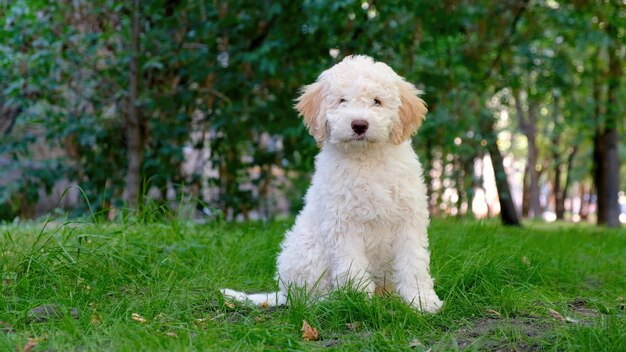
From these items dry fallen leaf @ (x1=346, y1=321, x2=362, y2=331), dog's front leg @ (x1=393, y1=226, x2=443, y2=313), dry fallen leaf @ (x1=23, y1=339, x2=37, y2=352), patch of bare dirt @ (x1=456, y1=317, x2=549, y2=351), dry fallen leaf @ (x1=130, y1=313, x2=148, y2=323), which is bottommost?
dry fallen leaf @ (x1=23, y1=339, x2=37, y2=352)

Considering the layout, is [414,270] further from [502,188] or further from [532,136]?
[532,136]

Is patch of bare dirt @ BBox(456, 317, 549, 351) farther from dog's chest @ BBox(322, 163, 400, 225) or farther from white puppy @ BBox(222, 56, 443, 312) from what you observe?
dog's chest @ BBox(322, 163, 400, 225)

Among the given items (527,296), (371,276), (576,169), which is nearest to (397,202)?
(371,276)

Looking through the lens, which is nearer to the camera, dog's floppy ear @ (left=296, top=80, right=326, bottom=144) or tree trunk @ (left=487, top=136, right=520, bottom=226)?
dog's floppy ear @ (left=296, top=80, right=326, bottom=144)

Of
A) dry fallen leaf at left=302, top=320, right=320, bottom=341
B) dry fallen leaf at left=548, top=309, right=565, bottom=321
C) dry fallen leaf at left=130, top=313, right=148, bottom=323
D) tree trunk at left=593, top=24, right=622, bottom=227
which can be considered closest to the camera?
dry fallen leaf at left=302, top=320, right=320, bottom=341

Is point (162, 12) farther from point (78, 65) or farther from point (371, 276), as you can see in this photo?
point (371, 276)

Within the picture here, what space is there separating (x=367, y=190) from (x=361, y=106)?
505 mm

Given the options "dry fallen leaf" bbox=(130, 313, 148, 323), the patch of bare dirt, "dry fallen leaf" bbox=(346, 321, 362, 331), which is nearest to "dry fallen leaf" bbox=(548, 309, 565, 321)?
the patch of bare dirt

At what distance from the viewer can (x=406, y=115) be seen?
14.0 feet

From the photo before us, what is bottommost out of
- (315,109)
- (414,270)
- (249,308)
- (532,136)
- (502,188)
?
(249,308)

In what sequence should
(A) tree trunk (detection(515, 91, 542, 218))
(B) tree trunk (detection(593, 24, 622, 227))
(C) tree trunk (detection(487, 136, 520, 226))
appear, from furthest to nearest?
1. (A) tree trunk (detection(515, 91, 542, 218))
2. (B) tree trunk (detection(593, 24, 622, 227))
3. (C) tree trunk (detection(487, 136, 520, 226))

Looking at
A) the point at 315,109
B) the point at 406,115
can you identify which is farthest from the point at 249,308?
the point at 406,115

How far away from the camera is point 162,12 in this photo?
30.3 feet

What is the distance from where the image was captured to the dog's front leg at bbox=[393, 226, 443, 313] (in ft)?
13.5
